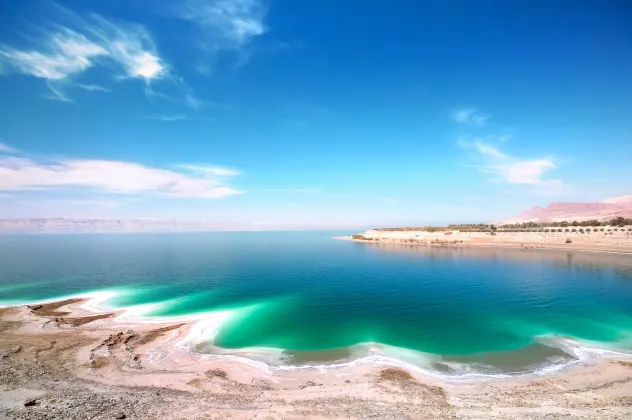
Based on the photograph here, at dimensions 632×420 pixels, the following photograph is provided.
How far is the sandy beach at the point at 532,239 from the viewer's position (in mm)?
81812

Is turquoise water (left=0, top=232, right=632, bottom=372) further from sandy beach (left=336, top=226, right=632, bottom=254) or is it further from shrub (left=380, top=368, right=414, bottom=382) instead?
sandy beach (left=336, top=226, right=632, bottom=254)

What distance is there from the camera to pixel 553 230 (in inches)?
4139

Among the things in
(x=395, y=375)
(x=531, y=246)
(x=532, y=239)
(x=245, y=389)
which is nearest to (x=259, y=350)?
(x=245, y=389)

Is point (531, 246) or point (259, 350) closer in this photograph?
point (259, 350)

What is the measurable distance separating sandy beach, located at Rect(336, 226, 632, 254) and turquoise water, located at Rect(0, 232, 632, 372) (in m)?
19.3

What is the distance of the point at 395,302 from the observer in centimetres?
3731

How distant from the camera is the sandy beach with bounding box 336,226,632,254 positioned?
81812 millimetres

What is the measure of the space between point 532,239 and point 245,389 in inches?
4499

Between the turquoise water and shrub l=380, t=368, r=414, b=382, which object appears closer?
shrub l=380, t=368, r=414, b=382

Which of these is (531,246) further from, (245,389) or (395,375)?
(245,389)

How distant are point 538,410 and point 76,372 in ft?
88.2

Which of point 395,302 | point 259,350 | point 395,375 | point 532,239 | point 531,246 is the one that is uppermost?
point 532,239

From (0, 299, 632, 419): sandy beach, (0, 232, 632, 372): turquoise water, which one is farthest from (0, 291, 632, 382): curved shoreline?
(0, 232, 632, 372): turquoise water

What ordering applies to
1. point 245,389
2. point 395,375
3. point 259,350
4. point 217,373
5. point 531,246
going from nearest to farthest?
1. point 245,389
2. point 395,375
3. point 217,373
4. point 259,350
5. point 531,246
